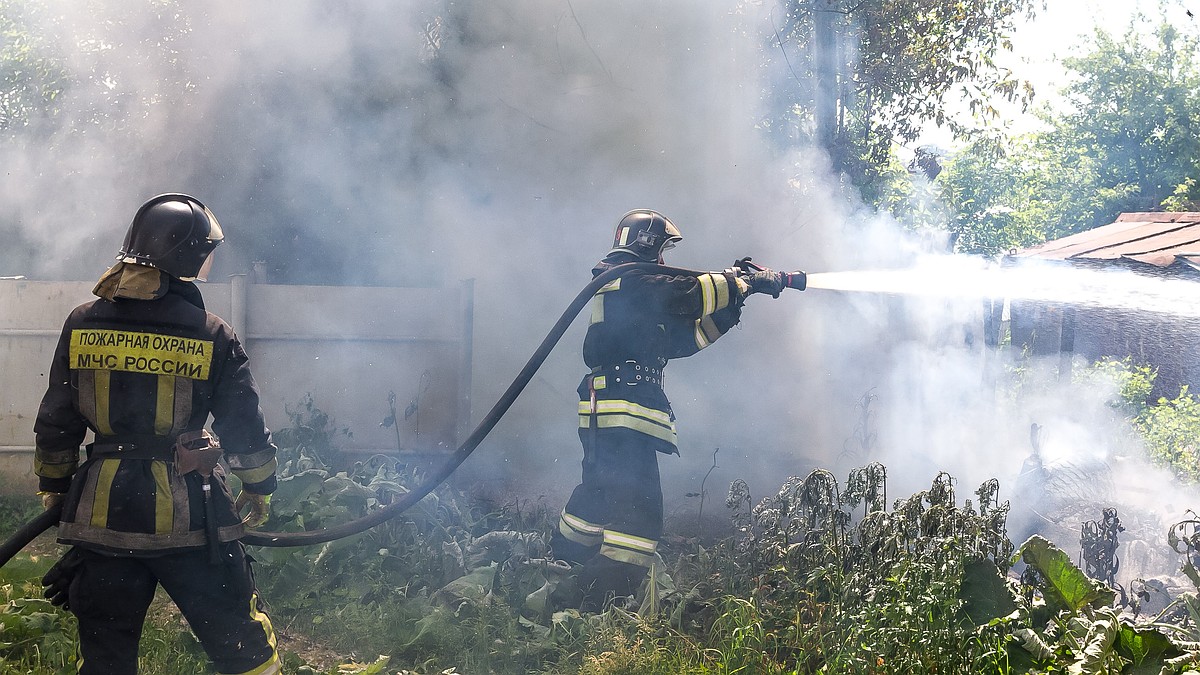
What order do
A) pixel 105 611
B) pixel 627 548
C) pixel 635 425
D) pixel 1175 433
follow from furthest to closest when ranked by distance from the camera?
pixel 1175 433
pixel 635 425
pixel 627 548
pixel 105 611

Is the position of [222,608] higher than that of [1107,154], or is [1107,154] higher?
[1107,154]

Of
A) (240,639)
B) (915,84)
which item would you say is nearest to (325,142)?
(915,84)

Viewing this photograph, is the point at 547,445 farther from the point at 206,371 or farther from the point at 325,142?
the point at 206,371

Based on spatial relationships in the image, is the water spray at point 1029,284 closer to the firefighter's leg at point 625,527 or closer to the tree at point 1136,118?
the firefighter's leg at point 625,527

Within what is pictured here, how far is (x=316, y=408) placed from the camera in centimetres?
710

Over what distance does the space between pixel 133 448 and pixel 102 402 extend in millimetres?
189

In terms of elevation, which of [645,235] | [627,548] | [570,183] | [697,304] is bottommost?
[627,548]

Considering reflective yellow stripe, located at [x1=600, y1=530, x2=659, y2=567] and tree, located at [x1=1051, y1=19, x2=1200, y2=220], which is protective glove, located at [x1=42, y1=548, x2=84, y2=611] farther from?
tree, located at [x1=1051, y1=19, x2=1200, y2=220]

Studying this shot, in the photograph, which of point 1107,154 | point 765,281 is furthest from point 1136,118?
point 765,281

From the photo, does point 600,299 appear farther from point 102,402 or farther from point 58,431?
point 58,431

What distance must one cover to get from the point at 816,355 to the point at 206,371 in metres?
6.11

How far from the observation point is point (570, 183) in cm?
814

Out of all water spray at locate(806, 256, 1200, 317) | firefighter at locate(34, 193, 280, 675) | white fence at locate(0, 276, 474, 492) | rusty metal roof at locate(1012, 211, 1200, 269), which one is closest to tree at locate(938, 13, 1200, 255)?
rusty metal roof at locate(1012, 211, 1200, 269)

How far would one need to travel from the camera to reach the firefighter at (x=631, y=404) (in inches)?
185
